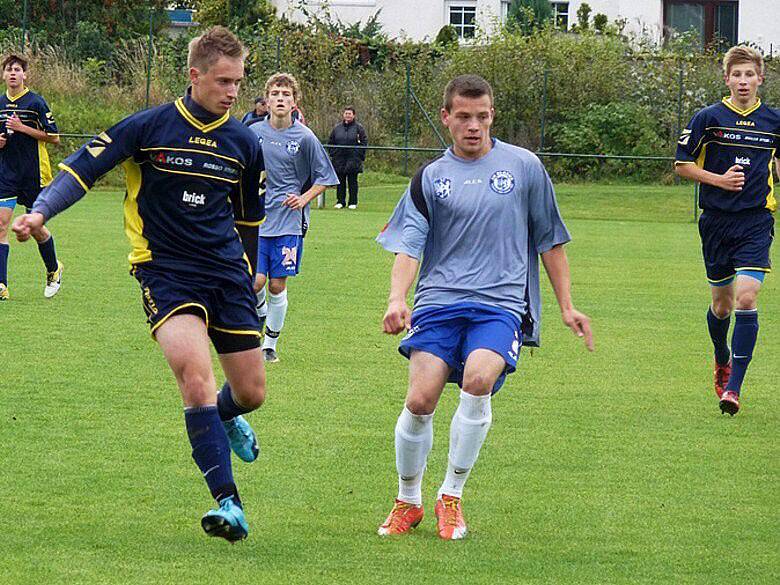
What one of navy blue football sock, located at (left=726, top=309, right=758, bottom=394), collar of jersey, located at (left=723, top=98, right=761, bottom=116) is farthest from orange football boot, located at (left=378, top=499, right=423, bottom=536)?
collar of jersey, located at (left=723, top=98, right=761, bottom=116)

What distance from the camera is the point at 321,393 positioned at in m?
9.12

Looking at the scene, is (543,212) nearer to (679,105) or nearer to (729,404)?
(729,404)

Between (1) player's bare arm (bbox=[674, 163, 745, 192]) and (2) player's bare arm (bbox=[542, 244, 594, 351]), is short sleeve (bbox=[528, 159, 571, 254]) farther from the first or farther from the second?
(1) player's bare arm (bbox=[674, 163, 745, 192])

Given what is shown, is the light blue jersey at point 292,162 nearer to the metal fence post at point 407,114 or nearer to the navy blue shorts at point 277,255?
the navy blue shorts at point 277,255

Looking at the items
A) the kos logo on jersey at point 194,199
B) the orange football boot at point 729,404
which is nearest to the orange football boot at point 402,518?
the kos logo on jersey at point 194,199

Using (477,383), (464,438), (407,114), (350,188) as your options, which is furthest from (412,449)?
(407,114)

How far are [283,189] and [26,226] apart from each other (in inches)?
216

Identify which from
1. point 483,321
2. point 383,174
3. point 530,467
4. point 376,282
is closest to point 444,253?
point 483,321

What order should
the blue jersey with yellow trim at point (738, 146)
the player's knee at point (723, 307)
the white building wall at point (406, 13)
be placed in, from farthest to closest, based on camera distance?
1. the white building wall at point (406, 13)
2. the player's knee at point (723, 307)
3. the blue jersey with yellow trim at point (738, 146)

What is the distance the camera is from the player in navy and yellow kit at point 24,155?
13.5 meters

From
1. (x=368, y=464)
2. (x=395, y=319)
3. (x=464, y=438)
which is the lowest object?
(x=368, y=464)

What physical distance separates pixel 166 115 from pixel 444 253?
1.28 metres

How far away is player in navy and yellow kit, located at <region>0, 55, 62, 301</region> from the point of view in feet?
44.2

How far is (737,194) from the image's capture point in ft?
29.4
